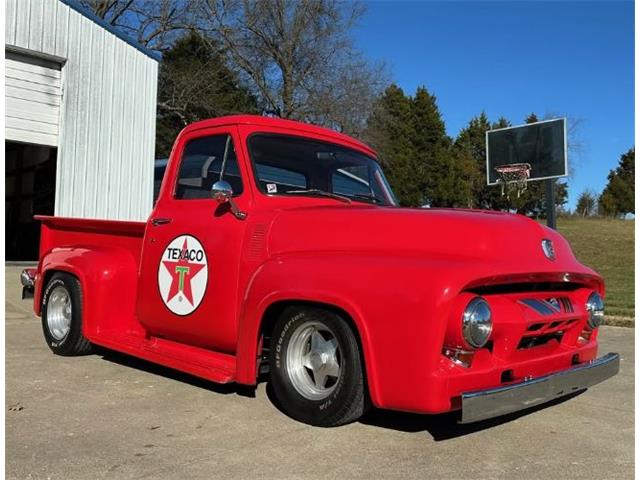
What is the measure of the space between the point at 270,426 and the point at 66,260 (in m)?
2.92

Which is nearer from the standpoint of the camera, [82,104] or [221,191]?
[221,191]

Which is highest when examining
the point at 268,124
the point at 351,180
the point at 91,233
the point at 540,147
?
the point at 540,147

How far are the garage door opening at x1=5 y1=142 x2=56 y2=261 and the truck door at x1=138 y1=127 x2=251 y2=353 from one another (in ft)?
47.1

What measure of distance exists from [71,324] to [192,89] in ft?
83.2

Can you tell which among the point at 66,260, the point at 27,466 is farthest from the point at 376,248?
the point at 66,260

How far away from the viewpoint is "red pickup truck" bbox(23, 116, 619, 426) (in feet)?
10.9

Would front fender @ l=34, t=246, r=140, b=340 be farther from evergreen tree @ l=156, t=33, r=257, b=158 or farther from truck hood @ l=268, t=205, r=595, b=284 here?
evergreen tree @ l=156, t=33, r=257, b=158

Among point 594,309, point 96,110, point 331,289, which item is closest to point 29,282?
point 331,289

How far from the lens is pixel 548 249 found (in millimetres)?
3879

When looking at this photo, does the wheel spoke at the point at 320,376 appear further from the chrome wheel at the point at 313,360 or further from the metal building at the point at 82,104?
the metal building at the point at 82,104

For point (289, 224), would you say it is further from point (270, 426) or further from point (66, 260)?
point (66, 260)

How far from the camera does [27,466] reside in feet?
10.7

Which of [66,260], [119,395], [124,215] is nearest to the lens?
[119,395]

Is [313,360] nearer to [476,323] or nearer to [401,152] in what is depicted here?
[476,323]
